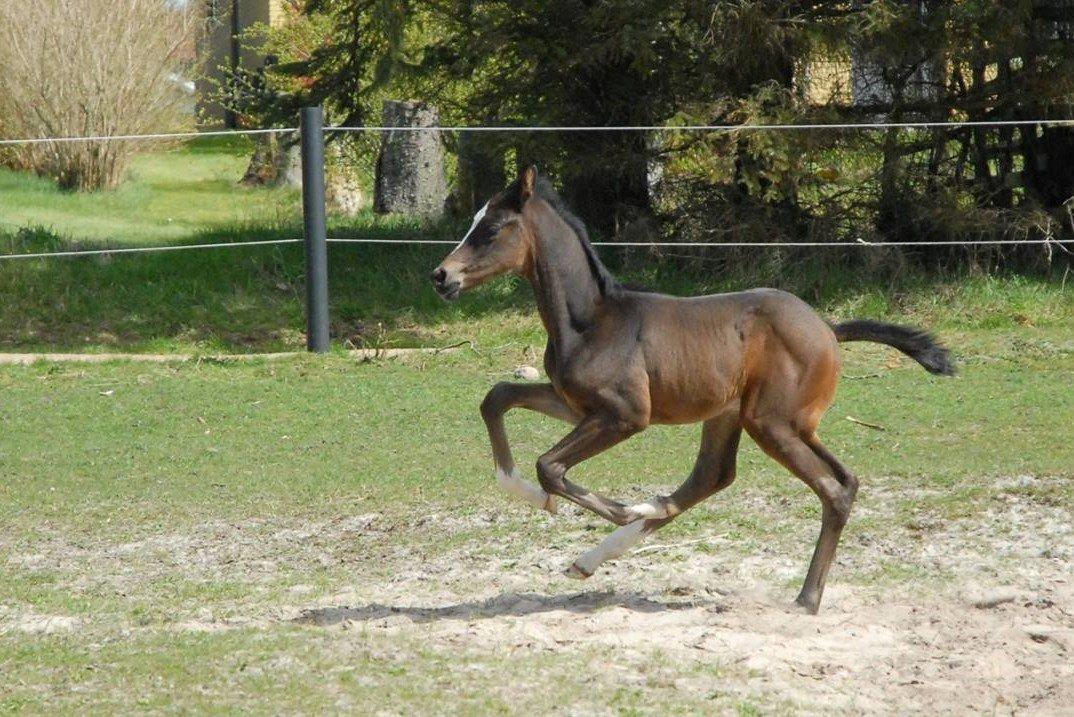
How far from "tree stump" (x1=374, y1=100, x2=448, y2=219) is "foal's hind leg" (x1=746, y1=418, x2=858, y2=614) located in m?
12.4

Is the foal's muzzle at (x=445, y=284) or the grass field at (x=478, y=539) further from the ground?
the foal's muzzle at (x=445, y=284)

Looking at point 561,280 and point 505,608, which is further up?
point 561,280

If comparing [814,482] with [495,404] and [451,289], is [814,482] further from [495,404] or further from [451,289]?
[451,289]

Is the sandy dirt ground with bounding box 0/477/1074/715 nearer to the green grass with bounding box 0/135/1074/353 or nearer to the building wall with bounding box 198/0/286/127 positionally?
the green grass with bounding box 0/135/1074/353

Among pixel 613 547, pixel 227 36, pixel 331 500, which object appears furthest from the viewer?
pixel 227 36

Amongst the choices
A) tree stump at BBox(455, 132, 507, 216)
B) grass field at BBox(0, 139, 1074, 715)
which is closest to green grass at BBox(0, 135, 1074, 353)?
grass field at BBox(0, 139, 1074, 715)

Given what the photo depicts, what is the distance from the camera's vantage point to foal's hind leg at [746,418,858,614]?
21.5ft

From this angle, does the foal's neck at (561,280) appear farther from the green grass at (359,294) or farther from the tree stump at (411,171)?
the tree stump at (411,171)

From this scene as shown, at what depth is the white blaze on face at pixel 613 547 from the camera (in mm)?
6742

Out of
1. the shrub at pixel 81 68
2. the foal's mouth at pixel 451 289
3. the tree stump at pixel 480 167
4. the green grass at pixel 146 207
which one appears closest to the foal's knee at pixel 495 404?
the foal's mouth at pixel 451 289

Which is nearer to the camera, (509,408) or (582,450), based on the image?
(582,450)

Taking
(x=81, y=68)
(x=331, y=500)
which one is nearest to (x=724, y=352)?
(x=331, y=500)

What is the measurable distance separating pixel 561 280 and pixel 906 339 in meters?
1.61

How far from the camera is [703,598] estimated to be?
6.85 meters
